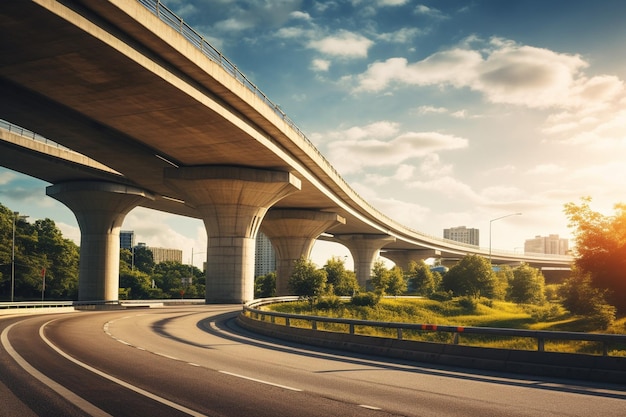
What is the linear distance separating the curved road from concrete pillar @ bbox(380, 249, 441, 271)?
405 ft

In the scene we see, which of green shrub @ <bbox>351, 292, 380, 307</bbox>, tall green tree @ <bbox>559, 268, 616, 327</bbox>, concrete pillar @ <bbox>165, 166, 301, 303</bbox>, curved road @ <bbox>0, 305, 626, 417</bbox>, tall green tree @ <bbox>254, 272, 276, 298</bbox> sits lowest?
tall green tree @ <bbox>254, 272, 276, 298</bbox>

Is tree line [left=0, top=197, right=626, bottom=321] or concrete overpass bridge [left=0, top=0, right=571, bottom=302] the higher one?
concrete overpass bridge [left=0, top=0, right=571, bottom=302]

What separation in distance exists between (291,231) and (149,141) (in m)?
35.7

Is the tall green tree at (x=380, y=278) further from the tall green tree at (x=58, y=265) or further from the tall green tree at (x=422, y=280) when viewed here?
the tall green tree at (x=58, y=265)

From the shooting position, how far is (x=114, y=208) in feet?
193

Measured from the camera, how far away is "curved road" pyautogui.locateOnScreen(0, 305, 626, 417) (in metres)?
9.01

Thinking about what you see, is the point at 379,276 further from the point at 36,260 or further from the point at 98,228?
the point at 36,260

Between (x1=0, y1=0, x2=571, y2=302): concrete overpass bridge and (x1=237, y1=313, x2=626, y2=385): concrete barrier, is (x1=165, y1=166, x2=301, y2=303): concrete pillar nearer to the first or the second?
(x1=0, y1=0, x2=571, y2=302): concrete overpass bridge

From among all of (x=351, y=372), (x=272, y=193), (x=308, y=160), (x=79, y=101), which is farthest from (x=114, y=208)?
(x=351, y=372)

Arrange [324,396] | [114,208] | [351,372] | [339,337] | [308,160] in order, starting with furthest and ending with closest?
[114,208], [308,160], [339,337], [351,372], [324,396]

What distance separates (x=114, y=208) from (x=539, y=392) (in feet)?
177

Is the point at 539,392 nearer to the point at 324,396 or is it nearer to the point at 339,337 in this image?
the point at 324,396

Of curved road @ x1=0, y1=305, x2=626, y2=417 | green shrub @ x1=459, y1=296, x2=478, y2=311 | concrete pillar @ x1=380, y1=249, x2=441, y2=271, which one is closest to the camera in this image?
curved road @ x1=0, y1=305, x2=626, y2=417

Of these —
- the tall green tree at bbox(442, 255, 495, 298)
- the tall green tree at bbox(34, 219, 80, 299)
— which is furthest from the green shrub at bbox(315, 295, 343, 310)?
the tall green tree at bbox(34, 219, 80, 299)
